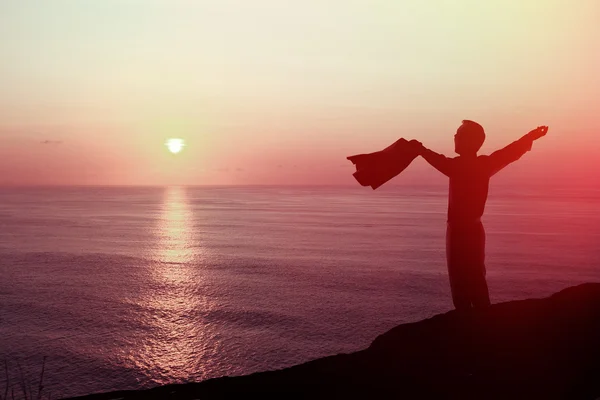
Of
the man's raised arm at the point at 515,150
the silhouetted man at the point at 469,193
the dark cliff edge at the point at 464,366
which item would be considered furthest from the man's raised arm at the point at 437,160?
the dark cliff edge at the point at 464,366

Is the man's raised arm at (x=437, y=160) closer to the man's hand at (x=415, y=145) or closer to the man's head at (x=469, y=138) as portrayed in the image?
the man's hand at (x=415, y=145)

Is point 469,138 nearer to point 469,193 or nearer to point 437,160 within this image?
point 437,160

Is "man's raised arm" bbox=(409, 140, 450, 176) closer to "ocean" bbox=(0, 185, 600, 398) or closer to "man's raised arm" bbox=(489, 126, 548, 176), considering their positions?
"man's raised arm" bbox=(489, 126, 548, 176)

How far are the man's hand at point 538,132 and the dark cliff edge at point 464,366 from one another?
180 cm

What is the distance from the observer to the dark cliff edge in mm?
4008

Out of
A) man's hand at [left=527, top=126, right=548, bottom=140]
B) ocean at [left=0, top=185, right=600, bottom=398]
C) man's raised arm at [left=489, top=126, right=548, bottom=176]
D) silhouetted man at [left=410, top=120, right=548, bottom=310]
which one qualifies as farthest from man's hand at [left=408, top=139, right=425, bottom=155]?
ocean at [left=0, top=185, right=600, bottom=398]

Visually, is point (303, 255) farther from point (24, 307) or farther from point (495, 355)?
point (495, 355)

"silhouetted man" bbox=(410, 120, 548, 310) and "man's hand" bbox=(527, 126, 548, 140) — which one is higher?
"man's hand" bbox=(527, 126, 548, 140)

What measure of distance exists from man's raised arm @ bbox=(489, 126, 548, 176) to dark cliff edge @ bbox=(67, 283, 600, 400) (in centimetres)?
160

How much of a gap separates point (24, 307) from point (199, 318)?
459cm

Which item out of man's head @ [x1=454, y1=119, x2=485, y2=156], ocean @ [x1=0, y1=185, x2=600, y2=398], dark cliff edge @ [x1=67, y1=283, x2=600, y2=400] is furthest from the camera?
ocean @ [x1=0, y1=185, x2=600, y2=398]

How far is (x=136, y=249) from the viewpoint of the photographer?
25453 mm

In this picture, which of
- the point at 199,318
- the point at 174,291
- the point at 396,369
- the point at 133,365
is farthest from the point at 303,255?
the point at 396,369

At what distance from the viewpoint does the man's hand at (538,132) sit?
5.83 m
